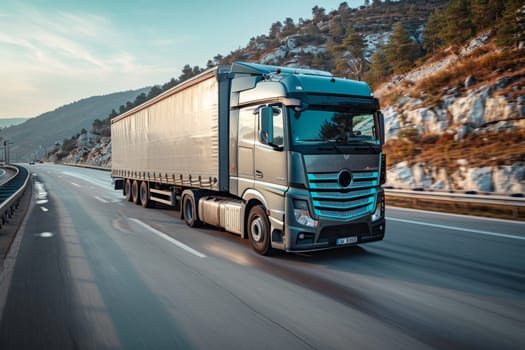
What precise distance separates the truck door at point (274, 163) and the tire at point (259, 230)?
0.36 m

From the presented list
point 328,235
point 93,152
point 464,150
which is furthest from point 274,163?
point 93,152

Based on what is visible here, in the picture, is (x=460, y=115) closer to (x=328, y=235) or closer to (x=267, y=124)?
(x=328, y=235)

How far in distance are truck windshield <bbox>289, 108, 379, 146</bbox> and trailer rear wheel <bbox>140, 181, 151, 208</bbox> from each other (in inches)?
353

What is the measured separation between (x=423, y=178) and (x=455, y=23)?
29.3 meters

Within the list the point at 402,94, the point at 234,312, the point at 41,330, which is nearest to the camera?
the point at 41,330

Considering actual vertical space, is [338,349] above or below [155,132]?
below

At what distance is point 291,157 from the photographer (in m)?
6.37

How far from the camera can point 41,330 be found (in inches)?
161

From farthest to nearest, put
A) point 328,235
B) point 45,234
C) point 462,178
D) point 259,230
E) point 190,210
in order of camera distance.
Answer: point 462,178
point 190,210
point 45,234
point 259,230
point 328,235

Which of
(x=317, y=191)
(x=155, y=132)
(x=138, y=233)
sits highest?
(x=155, y=132)

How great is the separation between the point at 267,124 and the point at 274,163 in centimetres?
67

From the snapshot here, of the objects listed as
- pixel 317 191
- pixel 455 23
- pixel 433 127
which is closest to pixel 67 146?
pixel 455 23

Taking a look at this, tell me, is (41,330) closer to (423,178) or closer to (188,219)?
(188,219)

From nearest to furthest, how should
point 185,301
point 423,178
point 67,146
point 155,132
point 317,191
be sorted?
point 185,301 < point 317,191 < point 155,132 < point 423,178 < point 67,146
